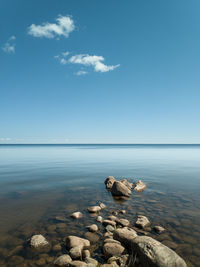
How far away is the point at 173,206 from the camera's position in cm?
1100

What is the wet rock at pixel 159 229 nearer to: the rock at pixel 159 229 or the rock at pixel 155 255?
the rock at pixel 159 229

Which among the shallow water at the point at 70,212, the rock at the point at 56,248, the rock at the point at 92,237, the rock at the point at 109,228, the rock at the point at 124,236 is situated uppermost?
the rock at the point at 124,236

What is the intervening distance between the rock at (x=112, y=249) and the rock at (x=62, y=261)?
1277mm

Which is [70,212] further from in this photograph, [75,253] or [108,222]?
[75,253]

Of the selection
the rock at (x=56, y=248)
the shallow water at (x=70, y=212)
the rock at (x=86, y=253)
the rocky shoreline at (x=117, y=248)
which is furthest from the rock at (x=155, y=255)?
the rock at (x=56, y=248)

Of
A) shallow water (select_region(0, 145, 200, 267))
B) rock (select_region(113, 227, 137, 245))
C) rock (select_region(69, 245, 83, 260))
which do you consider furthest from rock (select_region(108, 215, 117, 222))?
rock (select_region(69, 245, 83, 260))

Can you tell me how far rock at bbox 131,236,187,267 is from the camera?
4.95 m

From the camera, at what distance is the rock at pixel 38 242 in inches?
253

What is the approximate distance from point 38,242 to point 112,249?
2.95 meters

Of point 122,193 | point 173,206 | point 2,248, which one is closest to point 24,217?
point 2,248

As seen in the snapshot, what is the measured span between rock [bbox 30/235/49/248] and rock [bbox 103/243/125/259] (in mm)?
2421

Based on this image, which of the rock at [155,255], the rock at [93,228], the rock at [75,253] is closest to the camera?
the rock at [155,255]

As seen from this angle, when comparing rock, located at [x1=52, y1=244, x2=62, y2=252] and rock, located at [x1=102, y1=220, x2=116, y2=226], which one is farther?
rock, located at [x1=102, y1=220, x2=116, y2=226]

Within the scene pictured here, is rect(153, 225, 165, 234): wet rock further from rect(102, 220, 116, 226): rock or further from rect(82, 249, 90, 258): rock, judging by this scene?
rect(82, 249, 90, 258): rock
